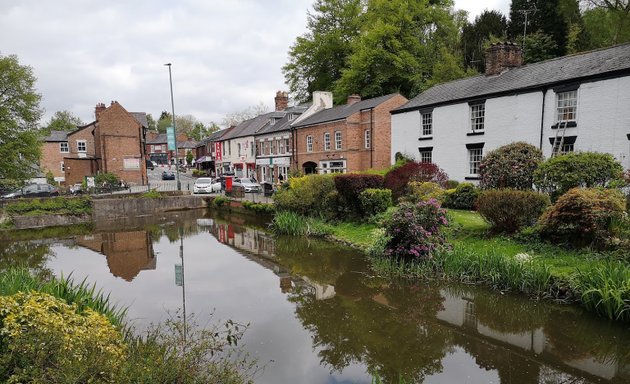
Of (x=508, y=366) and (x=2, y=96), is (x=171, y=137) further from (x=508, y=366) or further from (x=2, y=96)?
(x=508, y=366)

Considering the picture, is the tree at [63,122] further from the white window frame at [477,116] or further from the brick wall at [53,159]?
the white window frame at [477,116]

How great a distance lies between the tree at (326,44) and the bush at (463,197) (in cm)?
3111

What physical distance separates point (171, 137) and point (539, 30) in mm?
33141

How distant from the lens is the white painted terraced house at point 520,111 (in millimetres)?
17094

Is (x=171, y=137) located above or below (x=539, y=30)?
below

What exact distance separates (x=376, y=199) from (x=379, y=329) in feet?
32.1

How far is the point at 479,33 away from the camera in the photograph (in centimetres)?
4316

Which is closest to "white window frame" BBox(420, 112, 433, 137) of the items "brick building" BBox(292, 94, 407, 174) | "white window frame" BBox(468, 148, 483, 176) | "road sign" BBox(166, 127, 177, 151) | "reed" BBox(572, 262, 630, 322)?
"white window frame" BBox(468, 148, 483, 176)

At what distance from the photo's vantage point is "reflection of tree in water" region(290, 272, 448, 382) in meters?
6.98

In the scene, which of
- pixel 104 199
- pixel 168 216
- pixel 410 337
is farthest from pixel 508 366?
pixel 104 199

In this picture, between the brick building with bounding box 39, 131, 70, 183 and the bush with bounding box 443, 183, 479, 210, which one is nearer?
the bush with bounding box 443, 183, 479, 210

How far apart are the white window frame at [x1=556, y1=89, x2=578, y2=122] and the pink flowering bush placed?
10.6 m

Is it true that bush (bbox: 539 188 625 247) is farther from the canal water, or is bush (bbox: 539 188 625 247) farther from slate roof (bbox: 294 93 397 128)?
slate roof (bbox: 294 93 397 128)

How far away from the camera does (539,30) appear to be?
3441 centimetres
